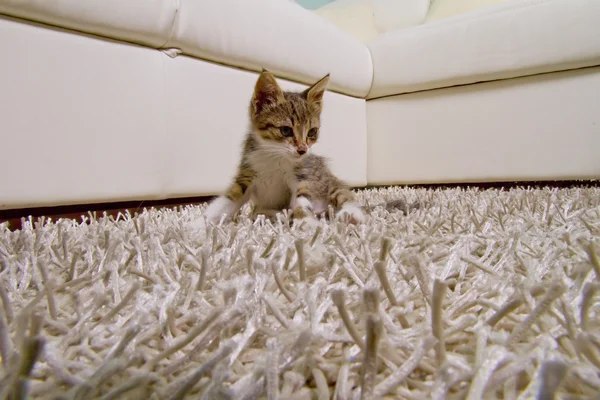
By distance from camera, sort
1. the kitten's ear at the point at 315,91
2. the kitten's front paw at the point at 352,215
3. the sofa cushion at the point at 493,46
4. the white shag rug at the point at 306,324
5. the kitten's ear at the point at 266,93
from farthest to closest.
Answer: the sofa cushion at the point at 493,46 → the kitten's ear at the point at 315,91 → the kitten's ear at the point at 266,93 → the kitten's front paw at the point at 352,215 → the white shag rug at the point at 306,324

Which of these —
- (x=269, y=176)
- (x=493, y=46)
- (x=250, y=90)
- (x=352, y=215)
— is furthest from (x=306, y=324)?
(x=493, y=46)

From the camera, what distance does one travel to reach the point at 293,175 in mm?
1111

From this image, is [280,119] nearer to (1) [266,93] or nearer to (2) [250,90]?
(1) [266,93]

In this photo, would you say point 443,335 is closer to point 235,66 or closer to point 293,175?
point 293,175

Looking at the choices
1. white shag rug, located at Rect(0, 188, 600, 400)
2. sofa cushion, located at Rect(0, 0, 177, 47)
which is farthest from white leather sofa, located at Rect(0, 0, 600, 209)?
white shag rug, located at Rect(0, 188, 600, 400)

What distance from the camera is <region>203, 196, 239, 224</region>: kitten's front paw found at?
0.96 metres

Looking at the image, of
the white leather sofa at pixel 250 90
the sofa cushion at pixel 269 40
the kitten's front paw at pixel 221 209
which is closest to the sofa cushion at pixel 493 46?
the white leather sofa at pixel 250 90

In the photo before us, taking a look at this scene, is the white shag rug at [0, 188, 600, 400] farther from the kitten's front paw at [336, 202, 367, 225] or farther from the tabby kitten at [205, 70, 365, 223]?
the tabby kitten at [205, 70, 365, 223]

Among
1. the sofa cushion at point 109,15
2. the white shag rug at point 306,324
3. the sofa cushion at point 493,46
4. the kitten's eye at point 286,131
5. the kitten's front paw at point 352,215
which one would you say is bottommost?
the white shag rug at point 306,324

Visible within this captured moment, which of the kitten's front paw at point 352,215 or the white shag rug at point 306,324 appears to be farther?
the kitten's front paw at point 352,215

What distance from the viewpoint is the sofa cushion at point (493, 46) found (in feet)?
5.30

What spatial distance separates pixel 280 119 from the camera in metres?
1.08

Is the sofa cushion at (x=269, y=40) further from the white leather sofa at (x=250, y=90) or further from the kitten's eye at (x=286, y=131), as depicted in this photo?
the kitten's eye at (x=286, y=131)

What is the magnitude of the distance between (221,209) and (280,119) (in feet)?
1.01
